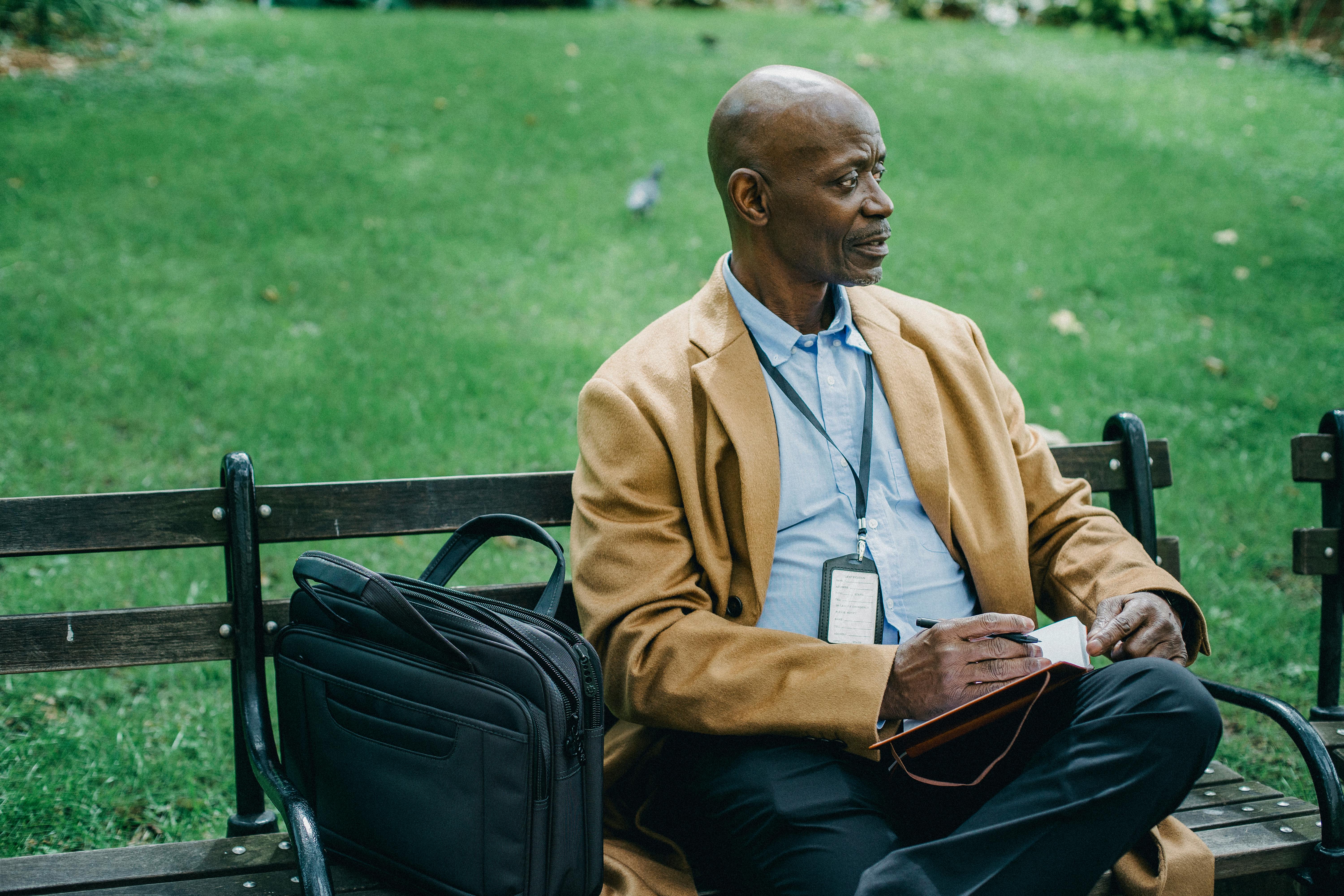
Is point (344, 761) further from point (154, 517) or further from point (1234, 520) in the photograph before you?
point (1234, 520)

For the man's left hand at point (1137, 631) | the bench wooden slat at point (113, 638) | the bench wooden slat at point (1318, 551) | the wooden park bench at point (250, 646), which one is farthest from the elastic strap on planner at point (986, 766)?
the bench wooden slat at point (113, 638)

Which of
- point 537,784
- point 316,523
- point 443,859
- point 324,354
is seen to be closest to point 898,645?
point 537,784

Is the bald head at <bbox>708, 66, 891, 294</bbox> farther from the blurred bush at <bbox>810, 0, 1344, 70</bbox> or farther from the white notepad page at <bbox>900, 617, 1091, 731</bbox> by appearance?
the blurred bush at <bbox>810, 0, 1344, 70</bbox>

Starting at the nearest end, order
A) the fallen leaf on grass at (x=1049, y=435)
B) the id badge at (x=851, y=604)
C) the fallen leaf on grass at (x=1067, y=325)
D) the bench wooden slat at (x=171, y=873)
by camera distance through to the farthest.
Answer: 1. the bench wooden slat at (x=171, y=873)
2. the id badge at (x=851, y=604)
3. the fallen leaf on grass at (x=1049, y=435)
4. the fallen leaf on grass at (x=1067, y=325)

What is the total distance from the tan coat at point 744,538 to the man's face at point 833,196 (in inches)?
8.4

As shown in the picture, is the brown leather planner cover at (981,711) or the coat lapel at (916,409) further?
the coat lapel at (916,409)

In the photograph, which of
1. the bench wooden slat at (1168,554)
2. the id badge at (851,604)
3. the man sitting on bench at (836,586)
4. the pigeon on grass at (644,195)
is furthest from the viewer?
the pigeon on grass at (644,195)

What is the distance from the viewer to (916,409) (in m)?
2.68

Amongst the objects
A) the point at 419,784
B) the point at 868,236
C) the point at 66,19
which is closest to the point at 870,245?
the point at 868,236

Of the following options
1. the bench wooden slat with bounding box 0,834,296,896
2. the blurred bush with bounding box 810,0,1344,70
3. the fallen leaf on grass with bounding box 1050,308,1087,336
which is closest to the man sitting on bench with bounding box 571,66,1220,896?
the bench wooden slat with bounding box 0,834,296,896

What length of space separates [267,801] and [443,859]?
1137mm

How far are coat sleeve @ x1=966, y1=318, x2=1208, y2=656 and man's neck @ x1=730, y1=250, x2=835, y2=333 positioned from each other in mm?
418

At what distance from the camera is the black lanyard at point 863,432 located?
255cm

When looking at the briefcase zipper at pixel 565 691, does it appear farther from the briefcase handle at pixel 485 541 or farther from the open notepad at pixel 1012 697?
the open notepad at pixel 1012 697
